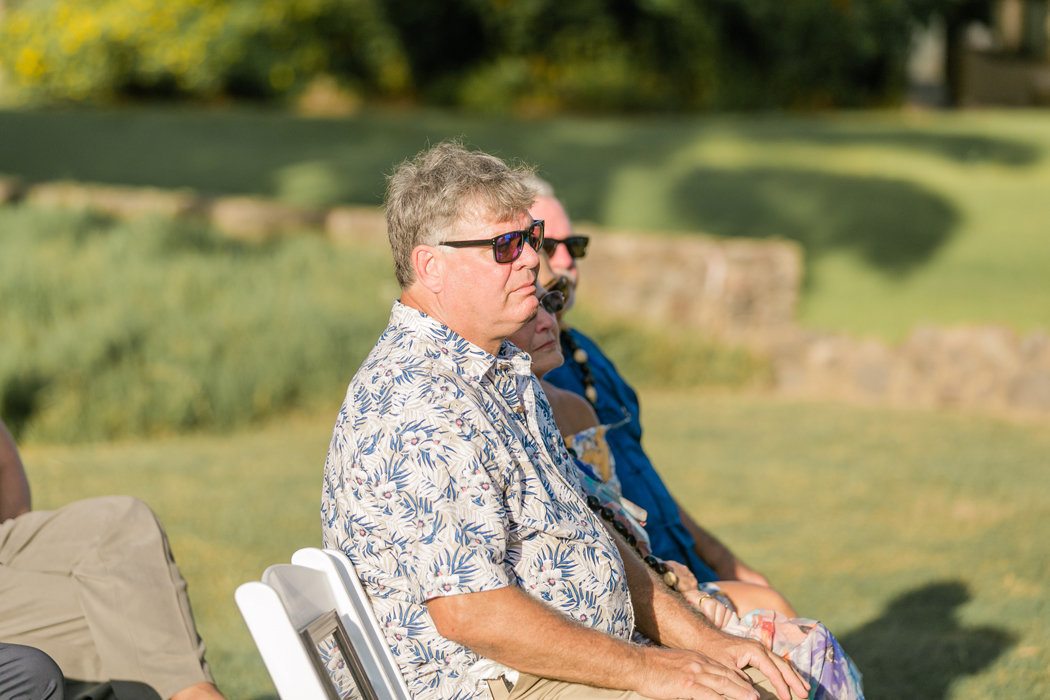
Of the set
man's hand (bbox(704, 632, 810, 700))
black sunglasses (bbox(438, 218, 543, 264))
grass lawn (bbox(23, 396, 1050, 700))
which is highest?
black sunglasses (bbox(438, 218, 543, 264))

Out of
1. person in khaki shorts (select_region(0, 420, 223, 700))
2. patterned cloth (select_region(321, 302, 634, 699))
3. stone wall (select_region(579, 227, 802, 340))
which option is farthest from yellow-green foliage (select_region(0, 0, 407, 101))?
patterned cloth (select_region(321, 302, 634, 699))

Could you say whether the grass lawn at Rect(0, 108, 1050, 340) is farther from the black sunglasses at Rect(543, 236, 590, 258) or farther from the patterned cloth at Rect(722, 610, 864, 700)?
the patterned cloth at Rect(722, 610, 864, 700)

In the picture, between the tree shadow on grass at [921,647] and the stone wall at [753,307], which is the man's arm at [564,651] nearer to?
the tree shadow on grass at [921,647]

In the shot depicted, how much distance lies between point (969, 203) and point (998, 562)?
7.86 m

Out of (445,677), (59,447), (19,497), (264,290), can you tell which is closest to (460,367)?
(445,677)

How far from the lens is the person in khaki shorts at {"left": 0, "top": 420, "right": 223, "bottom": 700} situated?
2.66 metres

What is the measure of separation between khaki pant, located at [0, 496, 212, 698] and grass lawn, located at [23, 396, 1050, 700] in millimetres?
1434

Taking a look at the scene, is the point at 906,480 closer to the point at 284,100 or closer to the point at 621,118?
the point at 621,118

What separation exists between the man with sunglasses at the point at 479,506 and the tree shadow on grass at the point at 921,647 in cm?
192

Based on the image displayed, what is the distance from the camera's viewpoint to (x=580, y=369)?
11.5 feet

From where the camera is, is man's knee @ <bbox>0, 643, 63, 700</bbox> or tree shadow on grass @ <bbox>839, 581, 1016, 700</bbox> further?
tree shadow on grass @ <bbox>839, 581, 1016, 700</bbox>

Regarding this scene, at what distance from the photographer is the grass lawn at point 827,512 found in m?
4.52

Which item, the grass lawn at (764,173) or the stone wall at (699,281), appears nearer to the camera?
the stone wall at (699,281)

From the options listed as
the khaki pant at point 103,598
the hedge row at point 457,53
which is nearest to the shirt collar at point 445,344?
the khaki pant at point 103,598
